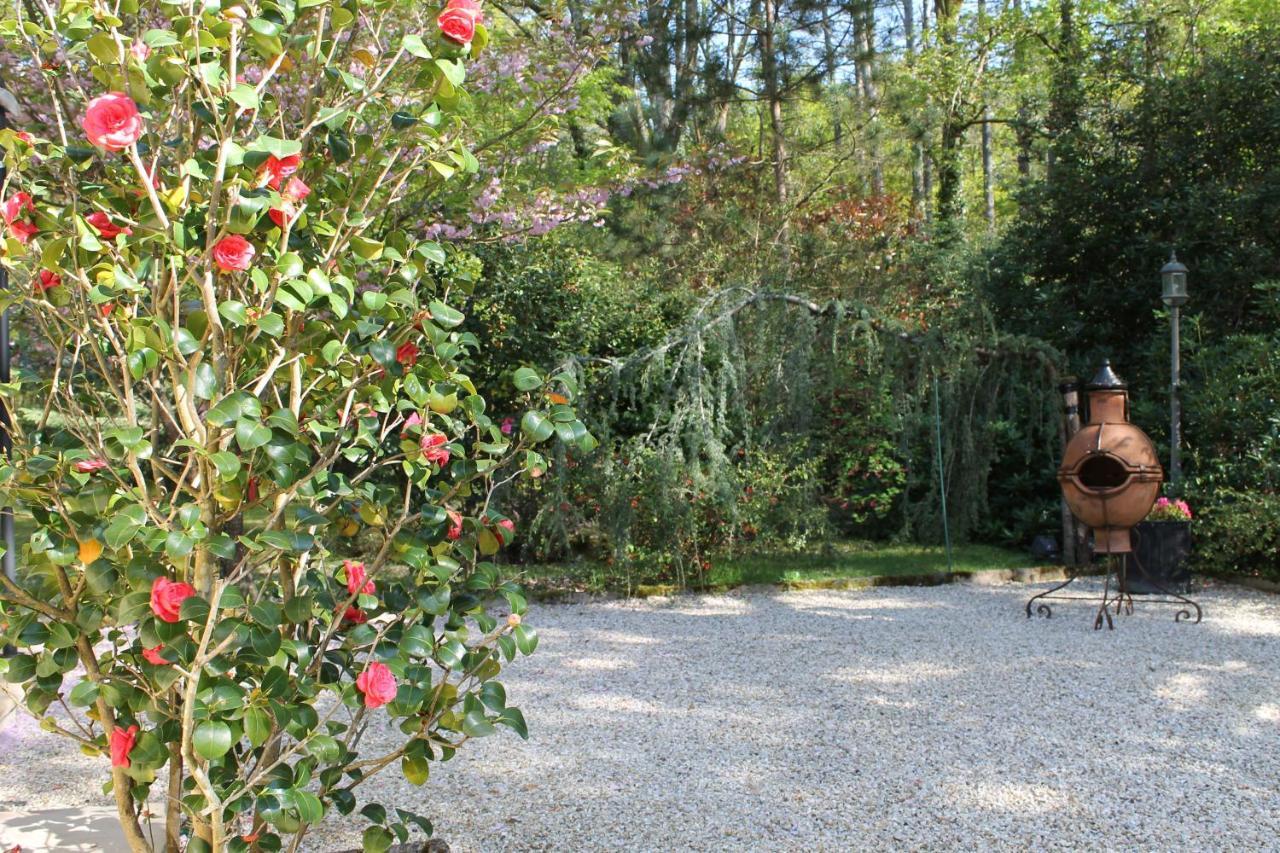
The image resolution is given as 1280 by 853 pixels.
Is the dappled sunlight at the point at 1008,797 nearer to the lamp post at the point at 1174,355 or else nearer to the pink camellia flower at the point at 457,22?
the pink camellia flower at the point at 457,22

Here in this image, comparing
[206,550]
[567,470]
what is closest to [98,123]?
[206,550]

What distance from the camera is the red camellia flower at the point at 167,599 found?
1526 mm

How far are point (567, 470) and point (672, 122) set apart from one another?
5.25 metres

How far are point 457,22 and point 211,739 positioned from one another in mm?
1134

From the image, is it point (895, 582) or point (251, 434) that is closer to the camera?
point (251, 434)

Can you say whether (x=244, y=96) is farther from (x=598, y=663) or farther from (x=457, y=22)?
(x=598, y=663)

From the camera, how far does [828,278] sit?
1007cm

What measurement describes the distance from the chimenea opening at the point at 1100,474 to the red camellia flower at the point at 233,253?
4.75 metres

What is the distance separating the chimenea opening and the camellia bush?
431cm

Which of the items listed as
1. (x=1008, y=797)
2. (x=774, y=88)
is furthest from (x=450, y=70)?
(x=774, y=88)

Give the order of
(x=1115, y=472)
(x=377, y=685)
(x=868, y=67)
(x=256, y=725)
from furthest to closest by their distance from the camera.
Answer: (x=868, y=67), (x=1115, y=472), (x=377, y=685), (x=256, y=725)

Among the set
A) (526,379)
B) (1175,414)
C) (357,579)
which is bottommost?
(357,579)

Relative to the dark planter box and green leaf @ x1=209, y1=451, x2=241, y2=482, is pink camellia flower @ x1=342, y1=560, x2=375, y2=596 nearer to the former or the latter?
green leaf @ x1=209, y1=451, x2=241, y2=482

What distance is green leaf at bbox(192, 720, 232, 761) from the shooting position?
4.93 ft
